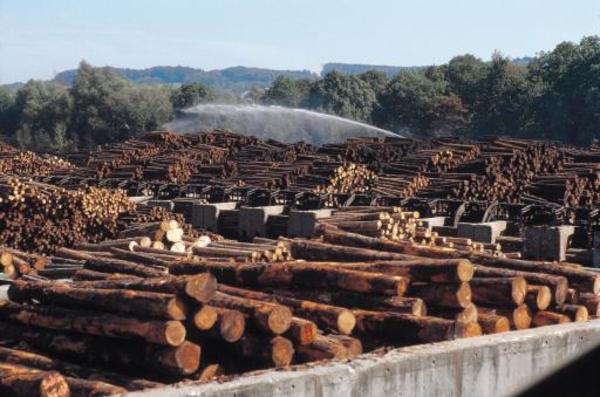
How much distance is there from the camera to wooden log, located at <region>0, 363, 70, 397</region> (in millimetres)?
7344

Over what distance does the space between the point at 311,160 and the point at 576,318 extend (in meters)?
22.0

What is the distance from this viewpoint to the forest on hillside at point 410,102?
62.2 meters

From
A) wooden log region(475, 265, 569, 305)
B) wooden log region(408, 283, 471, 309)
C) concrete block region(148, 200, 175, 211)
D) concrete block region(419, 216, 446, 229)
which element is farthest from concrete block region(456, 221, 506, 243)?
wooden log region(408, 283, 471, 309)

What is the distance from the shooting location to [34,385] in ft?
24.2

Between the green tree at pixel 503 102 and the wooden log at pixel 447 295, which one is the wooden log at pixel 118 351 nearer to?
the wooden log at pixel 447 295

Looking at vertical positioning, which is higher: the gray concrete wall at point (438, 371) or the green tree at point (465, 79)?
the green tree at point (465, 79)

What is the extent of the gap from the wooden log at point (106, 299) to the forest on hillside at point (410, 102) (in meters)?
52.8

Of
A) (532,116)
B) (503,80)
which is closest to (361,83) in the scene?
(503,80)

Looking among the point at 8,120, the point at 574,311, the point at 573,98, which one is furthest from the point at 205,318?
the point at 8,120

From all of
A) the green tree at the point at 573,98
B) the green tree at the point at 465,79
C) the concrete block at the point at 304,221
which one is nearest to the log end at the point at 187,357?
the concrete block at the point at 304,221

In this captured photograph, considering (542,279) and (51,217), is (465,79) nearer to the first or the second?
(51,217)

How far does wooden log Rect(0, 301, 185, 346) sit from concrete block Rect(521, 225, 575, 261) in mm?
10665

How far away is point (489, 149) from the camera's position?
28531mm

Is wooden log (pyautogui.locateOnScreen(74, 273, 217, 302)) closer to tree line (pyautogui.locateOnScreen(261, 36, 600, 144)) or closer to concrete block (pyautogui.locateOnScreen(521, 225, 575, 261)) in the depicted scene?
concrete block (pyautogui.locateOnScreen(521, 225, 575, 261))
